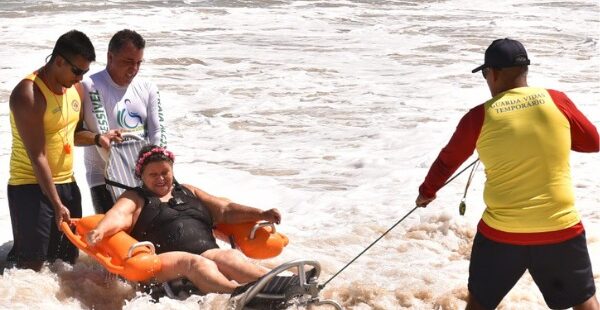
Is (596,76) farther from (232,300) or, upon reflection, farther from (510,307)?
(232,300)

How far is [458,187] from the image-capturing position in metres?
8.18

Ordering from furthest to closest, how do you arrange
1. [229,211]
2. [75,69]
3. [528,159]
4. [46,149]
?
1. [229,211]
2. [46,149]
3. [75,69]
4. [528,159]

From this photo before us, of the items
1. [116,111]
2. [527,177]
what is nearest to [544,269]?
[527,177]

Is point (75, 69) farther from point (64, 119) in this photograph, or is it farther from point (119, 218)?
point (119, 218)

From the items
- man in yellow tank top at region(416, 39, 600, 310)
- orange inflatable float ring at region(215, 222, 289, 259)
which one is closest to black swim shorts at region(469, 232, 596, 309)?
man in yellow tank top at region(416, 39, 600, 310)

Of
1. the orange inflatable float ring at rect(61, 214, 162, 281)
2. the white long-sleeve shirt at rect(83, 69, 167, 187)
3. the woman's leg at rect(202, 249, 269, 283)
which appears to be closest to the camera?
the orange inflatable float ring at rect(61, 214, 162, 281)

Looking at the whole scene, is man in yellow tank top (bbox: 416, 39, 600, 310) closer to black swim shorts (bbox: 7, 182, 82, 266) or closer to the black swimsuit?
the black swimsuit

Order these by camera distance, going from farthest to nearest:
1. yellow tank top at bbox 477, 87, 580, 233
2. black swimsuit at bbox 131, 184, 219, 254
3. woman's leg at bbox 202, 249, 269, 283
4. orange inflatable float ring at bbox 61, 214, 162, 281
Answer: black swimsuit at bbox 131, 184, 219, 254, woman's leg at bbox 202, 249, 269, 283, orange inflatable float ring at bbox 61, 214, 162, 281, yellow tank top at bbox 477, 87, 580, 233

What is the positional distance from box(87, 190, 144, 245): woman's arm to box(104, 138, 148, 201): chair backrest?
174 millimetres

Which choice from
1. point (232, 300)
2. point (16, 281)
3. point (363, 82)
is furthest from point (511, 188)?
point (363, 82)

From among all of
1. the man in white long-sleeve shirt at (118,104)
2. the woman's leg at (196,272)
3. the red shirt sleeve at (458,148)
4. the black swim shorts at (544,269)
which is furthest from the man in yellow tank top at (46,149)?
the black swim shorts at (544,269)

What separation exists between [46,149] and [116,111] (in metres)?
0.50

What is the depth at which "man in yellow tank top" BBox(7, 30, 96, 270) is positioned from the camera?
4.70m

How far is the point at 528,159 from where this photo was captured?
365cm
